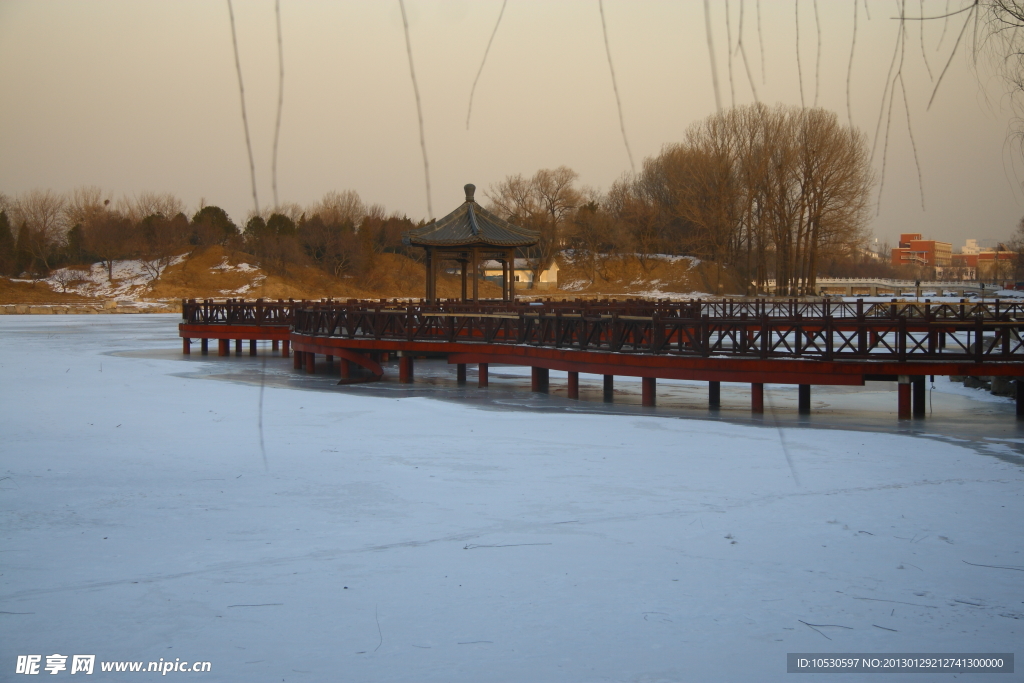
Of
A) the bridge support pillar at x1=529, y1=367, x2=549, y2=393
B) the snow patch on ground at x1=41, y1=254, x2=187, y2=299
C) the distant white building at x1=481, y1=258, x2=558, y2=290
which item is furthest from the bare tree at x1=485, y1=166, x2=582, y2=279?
the bridge support pillar at x1=529, y1=367, x2=549, y2=393

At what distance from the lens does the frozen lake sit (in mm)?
5297

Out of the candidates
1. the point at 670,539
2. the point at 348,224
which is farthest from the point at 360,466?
the point at 348,224

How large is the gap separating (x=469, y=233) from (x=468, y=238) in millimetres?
551

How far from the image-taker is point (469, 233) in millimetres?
29734

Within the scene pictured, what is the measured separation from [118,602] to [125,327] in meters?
42.3

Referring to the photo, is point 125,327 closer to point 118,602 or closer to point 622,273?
point 118,602

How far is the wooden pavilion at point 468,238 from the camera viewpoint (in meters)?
29.4

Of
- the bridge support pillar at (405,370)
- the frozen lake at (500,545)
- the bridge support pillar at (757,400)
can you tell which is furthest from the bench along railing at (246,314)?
the bridge support pillar at (757,400)

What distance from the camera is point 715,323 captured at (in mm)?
16141

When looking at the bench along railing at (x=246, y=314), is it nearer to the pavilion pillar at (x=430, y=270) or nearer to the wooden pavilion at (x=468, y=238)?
the pavilion pillar at (x=430, y=270)

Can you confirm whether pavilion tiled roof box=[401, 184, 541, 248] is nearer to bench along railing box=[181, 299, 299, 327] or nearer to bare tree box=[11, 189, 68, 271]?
bench along railing box=[181, 299, 299, 327]

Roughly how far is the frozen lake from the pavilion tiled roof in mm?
15920

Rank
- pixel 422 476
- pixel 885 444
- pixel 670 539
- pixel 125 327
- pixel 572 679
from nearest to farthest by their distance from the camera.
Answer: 1. pixel 572 679
2. pixel 670 539
3. pixel 422 476
4. pixel 885 444
5. pixel 125 327

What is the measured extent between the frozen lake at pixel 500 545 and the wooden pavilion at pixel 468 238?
1599 cm
